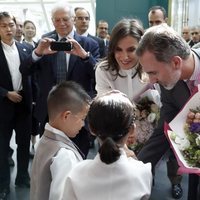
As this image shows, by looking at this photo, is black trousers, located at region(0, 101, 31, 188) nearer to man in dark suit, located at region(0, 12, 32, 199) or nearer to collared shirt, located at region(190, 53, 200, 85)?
man in dark suit, located at region(0, 12, 32, 199)

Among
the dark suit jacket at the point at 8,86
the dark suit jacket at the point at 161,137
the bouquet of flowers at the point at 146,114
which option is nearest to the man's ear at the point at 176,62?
the dark suit jacket at the point at 161,137

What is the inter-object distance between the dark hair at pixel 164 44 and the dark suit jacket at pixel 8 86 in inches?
55.6

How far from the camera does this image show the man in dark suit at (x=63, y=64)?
95.8 inches

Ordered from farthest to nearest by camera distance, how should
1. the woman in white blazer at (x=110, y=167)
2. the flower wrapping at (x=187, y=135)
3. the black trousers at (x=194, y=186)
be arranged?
the black trousers at (x=194, y=186) → the flower wrapping at (x=187, y=135) → the woman in white blazer at (x=110, y=167)

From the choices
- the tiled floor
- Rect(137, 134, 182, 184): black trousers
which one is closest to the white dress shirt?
Rect(137, 134, 182, 184): black trousers

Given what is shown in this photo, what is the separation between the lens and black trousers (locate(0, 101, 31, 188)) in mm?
2791

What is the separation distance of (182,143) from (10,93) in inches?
64.1

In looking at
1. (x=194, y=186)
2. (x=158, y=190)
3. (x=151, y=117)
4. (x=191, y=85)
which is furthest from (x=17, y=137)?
(x=191, y=85)

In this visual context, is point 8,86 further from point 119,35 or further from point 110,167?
point 110,167

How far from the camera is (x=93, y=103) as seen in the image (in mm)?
1176

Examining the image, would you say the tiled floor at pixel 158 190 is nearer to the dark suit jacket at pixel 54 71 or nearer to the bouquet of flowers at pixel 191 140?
the dark suit jacket at pixel 54 71

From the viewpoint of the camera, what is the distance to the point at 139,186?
43.9 inches

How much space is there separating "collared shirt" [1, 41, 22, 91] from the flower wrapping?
157cm

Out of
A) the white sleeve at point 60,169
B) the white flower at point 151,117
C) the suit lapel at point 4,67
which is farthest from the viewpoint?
the suit lapel at point 4,67
